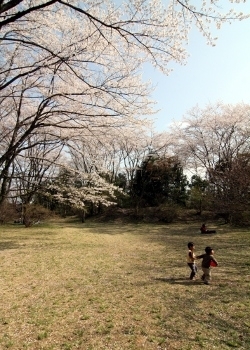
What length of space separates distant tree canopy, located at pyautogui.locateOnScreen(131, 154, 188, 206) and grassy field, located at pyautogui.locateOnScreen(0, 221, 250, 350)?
21454mm

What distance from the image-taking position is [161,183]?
30719 millimetres

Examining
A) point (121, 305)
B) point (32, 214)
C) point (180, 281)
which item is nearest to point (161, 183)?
point (32, 214)

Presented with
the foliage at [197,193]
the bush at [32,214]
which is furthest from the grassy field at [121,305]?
the foliage at [197,193]

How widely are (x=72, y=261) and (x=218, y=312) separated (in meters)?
5.62

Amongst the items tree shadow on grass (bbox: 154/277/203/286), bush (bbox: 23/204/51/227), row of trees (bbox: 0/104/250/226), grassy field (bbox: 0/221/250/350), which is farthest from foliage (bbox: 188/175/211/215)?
tree shadow on grass (bbox: 154/277/203/286)

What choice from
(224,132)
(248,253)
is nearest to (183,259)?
(248,253)

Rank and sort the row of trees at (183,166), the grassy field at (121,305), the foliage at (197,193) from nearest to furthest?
the grassy field at (121,305) → the row of trees at (183,166) → the foliage at (197,193)

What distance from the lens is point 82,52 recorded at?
5.18 metres

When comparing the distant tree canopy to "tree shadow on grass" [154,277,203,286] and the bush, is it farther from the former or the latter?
"tree shadow on grass" [154,277,203,286]

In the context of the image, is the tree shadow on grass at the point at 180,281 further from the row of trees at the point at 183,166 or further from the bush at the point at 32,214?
the bush at the point at 32,214

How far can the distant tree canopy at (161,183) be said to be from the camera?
3036 centimetres

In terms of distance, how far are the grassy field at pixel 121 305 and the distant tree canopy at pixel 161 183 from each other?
2145 centimetres

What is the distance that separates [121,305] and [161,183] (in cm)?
2630

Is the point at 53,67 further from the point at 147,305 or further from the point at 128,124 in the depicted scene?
the point at 147,305
